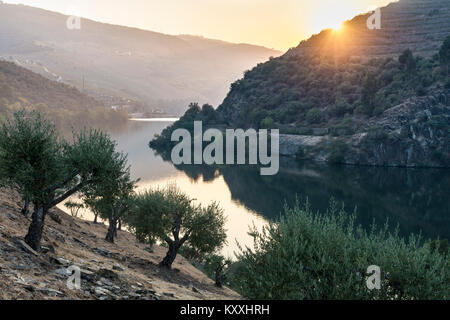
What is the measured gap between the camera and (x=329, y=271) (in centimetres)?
1856

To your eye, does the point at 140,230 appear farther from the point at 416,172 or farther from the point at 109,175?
the point at 416,172

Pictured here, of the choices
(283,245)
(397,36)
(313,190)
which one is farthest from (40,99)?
(283,245)

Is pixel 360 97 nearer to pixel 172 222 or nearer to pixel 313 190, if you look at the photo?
pixel 313 190

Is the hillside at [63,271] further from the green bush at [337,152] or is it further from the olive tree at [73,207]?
the green bush at [337,152]

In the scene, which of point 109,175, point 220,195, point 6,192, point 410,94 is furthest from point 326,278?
point 410,94

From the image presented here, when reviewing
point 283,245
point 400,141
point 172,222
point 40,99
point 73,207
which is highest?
point 40,99

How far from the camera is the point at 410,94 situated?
127 m

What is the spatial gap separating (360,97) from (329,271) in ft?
426

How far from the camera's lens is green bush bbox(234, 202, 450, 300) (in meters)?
17.9

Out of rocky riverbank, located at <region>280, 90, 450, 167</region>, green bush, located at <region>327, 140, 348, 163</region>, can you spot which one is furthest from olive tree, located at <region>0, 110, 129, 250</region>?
rocky riverbank, located at <region>280, 90, 450, 167</region>

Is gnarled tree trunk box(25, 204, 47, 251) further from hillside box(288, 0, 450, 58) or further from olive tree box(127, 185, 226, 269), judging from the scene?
hillside box(288, 0, 450, 58)

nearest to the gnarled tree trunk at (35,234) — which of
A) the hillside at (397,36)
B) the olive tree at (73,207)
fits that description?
the olive tree at (73,207)

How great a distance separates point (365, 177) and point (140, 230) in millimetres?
76397

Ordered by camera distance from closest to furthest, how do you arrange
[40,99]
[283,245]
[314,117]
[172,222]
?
[283,245], [172,222], [314,117], [40,99]
